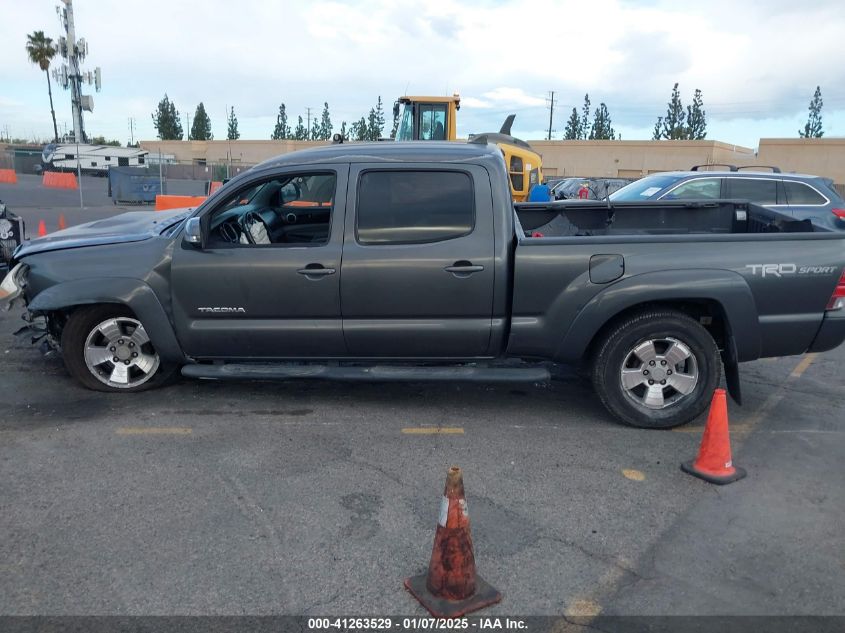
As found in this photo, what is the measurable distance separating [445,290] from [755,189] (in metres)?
7.65

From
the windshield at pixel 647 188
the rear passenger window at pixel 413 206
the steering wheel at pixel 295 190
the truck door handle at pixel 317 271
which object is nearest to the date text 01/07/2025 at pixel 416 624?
the truck door handle at pixel 317 271

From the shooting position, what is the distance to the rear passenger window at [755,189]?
1070 cm

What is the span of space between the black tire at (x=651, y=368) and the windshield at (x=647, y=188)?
18.6 feet

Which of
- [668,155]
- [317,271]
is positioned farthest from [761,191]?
[668,155]

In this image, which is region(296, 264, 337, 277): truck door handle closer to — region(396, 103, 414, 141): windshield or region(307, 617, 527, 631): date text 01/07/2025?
region(307, 617, 527, 631): date text 01/07/2025

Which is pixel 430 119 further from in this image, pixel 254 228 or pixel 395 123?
pixel 254 228

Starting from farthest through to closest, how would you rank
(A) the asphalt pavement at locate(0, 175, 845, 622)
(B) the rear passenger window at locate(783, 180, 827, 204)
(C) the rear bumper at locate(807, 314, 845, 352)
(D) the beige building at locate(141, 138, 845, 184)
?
(D) the beige building at locate(141, 138, 845, 184)
(B) the rear passenger window at locate(783, 180, 827, 204)
(C) the rear bumper at locate(807, 314, 845, 352)
(A) the asphalt pavement at locate(0, 175, 845, 622)

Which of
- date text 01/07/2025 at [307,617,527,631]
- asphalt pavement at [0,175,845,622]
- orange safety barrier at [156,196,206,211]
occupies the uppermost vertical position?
orange safety barrier at [156,196,206,211]

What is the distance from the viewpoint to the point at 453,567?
10.1ft

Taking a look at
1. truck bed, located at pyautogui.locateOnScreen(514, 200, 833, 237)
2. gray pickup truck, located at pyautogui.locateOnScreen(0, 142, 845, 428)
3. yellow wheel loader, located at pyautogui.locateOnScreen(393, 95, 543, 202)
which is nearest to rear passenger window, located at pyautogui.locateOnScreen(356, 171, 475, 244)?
gray pickup truck, located at pyautogui.locateOnScreen(0, 142, 845, 428)

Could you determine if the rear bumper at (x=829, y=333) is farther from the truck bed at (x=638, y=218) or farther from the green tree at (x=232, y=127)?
the green tree at (x=232, y=127)

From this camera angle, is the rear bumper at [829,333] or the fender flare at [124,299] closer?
the rear bumper at [829,333]

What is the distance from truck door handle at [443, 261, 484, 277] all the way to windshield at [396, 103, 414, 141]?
12.5 meters

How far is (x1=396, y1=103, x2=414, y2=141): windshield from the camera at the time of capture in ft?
55.8
